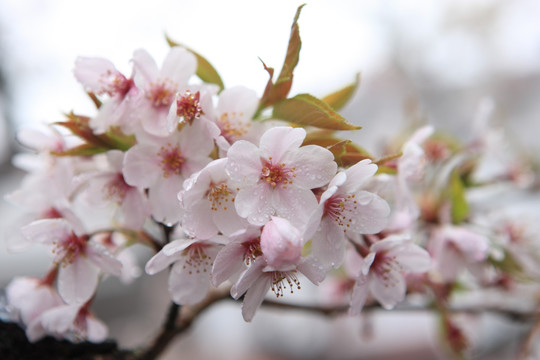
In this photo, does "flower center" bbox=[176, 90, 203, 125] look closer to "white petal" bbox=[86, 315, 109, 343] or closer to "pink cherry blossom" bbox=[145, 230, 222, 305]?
"pink cherry blossom" bbox=[145, 230, 222, 305]

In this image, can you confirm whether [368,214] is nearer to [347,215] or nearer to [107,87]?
[347,215]

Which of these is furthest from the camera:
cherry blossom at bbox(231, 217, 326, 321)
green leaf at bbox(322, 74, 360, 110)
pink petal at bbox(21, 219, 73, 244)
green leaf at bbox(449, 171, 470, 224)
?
green leaf at bbox(449, 171, 470, 224)

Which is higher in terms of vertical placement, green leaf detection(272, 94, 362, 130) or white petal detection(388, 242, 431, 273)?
green leaf detection(272, 94, 362, 130)

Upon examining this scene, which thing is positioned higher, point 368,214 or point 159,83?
point 159,83

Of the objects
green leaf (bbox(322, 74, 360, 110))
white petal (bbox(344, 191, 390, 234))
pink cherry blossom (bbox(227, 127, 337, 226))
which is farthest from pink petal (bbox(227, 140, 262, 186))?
green leaf (bbox(322, 74, 360, 110))

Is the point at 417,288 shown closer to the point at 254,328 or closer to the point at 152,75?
the point at 152,75

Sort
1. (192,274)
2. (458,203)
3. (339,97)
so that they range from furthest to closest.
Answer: (458,203), (339,97), (192,274)

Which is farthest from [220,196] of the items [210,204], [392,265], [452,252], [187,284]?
[452,252]
